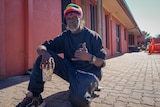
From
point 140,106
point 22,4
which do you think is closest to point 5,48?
point 22,4

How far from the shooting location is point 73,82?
1.89m

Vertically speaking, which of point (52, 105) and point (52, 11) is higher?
point (52, 11)

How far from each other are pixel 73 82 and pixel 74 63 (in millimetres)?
351

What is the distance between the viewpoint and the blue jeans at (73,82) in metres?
1.75

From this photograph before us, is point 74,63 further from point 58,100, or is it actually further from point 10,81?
point 10,81

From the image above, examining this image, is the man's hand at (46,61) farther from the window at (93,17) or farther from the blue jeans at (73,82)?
the window at (93,17)

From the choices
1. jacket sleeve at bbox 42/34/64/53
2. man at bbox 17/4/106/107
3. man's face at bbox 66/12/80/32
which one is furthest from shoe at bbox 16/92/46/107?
man's face at bbox 66/12/80/32

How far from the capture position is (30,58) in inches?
160

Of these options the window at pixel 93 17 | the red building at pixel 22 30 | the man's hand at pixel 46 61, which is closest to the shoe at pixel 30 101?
the man's hand at pixel 46 61

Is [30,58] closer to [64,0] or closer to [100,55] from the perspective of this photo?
[100,55]

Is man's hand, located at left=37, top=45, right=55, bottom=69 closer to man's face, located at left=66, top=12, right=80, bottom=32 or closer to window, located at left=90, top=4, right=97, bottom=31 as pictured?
man's face, located at left=66, top=12, right=80, bottom=32

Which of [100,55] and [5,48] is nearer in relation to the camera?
[100,55]

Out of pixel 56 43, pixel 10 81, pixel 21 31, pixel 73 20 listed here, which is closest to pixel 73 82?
pixel 56 43

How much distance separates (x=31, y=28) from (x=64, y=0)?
2.55 meters
